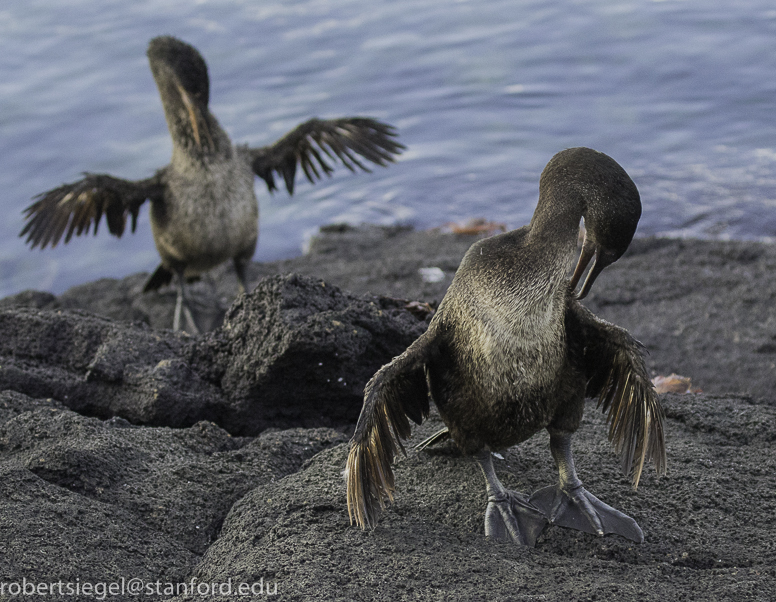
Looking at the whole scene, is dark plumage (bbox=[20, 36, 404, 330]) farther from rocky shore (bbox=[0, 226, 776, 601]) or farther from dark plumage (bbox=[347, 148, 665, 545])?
dark plumage (bbox=[347, 148, 665, 545])

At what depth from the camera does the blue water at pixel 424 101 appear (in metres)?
9.73

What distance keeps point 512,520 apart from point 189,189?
469cm

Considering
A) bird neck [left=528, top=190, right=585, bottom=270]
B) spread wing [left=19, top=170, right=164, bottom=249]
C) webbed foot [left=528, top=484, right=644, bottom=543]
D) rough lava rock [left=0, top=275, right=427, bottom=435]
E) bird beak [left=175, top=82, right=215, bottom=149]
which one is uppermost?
→ bird beak [left=175, top=82, right=215, bottom=149]

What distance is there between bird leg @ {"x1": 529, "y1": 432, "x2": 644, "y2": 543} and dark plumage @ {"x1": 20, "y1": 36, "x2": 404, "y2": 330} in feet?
13.4

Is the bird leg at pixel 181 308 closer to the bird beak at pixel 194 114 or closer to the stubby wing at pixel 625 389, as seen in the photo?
the bird beak at pixel 194 114

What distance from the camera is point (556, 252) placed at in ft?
9.53

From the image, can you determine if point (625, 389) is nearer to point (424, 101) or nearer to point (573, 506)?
point (573, 506)

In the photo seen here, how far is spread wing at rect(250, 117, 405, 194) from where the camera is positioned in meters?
6.98

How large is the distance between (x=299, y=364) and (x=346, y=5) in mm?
12323

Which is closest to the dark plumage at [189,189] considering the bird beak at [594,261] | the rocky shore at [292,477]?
the rocky shore at [292,477]

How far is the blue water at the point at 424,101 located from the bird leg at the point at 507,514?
20.1 feet

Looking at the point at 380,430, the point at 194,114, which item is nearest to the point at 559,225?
the point at 380,430

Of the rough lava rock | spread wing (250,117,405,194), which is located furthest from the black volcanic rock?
spread wing (250,117,405,194)

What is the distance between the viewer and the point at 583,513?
2.94 metres
